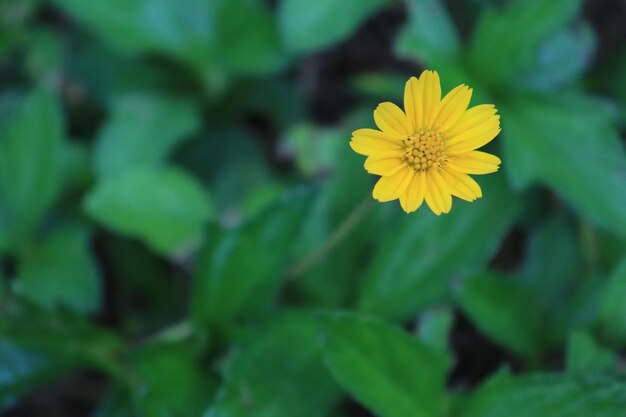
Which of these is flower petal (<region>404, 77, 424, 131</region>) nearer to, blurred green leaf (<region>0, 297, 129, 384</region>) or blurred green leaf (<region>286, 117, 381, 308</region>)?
blurred green leaf (<region>286, 117, 381, 308</region>)

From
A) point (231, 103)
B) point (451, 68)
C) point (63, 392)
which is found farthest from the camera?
point (231, 103)

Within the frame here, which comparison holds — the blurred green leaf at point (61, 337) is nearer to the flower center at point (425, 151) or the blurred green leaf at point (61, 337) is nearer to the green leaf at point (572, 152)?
the flower center at point (425, 151)

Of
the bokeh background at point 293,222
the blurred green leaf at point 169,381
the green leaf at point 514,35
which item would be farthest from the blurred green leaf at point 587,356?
the blurred green leaf at point 169,381

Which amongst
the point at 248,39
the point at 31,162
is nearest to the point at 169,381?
the point at 31,162

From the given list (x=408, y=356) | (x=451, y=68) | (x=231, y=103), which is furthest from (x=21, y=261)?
(x=451, y=68)

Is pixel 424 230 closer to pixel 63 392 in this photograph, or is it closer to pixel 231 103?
pixel 231 103
